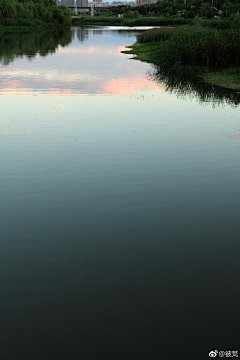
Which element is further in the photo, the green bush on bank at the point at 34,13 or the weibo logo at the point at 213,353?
the green bush on bank at the point at 34,13

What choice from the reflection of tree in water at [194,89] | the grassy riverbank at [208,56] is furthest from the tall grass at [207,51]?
the reflection of tree in water at [194,89]

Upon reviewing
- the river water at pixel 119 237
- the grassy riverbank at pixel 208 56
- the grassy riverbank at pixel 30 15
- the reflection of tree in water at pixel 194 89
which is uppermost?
the grassy riverbank at pixel 30 15

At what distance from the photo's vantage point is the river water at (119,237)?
4809mm

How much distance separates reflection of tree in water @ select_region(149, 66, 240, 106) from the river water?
5.16 metres

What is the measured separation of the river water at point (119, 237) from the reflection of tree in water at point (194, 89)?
5.16 meters

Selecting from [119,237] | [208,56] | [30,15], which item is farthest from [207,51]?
[30,15]

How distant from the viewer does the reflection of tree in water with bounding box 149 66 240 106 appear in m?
20.4

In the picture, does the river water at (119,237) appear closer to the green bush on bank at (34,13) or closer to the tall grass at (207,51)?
the tall grass at (207,51)

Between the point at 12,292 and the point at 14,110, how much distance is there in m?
12.8

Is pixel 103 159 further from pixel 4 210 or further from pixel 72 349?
pixel 72 349

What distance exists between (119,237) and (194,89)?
58.9ft

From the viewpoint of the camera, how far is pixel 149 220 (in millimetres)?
7555

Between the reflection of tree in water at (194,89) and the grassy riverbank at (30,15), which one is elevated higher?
the grassy riverbank at (30,15)

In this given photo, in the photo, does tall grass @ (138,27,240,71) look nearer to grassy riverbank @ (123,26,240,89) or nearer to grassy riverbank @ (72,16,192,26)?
grassy riverbank @ (123,26,240,89)
